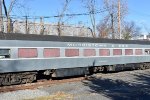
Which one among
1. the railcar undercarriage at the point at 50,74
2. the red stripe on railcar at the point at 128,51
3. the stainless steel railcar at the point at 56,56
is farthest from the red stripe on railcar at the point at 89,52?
the red stripe on railcar at the point at 128,51

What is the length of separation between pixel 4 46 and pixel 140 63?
17.3 meters

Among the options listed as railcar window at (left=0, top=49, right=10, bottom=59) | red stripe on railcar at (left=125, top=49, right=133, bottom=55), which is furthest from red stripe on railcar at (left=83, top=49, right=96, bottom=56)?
railcar window at (left=0, top=49, right=10, bottom=59)

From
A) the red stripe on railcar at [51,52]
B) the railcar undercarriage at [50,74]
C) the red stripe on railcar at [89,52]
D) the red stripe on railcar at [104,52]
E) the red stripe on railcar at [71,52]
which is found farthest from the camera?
the red stripe on railcar at [104,52]

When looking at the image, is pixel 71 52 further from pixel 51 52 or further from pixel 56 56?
pixel 51 52

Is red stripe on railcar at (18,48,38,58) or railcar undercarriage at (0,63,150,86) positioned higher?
red stripe on railcar at (18,48,38,58)

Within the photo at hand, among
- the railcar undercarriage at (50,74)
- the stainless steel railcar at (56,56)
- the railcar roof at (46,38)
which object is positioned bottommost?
the railcar undercarriage at (50,74)

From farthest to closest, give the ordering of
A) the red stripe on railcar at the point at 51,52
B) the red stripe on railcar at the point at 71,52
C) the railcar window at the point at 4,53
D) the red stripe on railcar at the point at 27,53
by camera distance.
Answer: the red stripe on railcar at the point at 71,52 < the red stripe on railcar at the point at 51,52 < the red stripe on railcar at the point at 27,53 < the railcar window at the point at 4,53

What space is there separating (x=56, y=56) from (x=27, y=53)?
2667 millimetres

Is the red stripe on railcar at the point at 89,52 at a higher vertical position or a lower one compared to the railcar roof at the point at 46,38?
lower

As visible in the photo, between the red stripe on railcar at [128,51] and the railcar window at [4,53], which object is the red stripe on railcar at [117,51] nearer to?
the red stripe on railcar at [128,51]

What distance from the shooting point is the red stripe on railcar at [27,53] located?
64.3 feet

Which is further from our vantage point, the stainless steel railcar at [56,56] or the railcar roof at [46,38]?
the stainless steel railcar at [56,56]

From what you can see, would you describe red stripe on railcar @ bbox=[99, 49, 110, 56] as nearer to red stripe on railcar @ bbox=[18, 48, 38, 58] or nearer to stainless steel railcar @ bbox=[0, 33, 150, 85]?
stainless steel railcar @ bbox=[0, 33, 150, 85]

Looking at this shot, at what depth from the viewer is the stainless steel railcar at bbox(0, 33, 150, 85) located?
19.2 m
